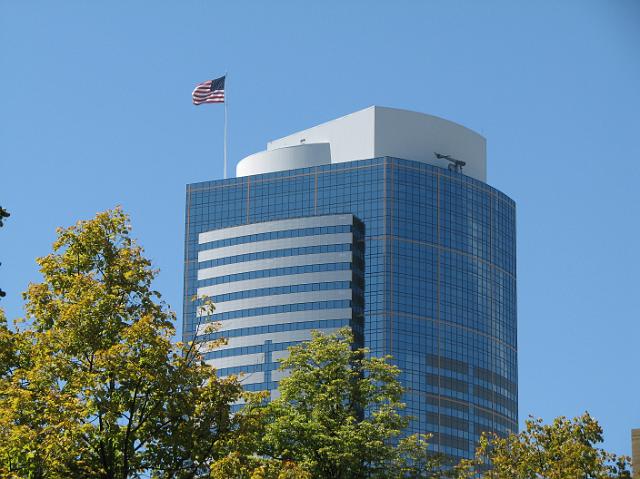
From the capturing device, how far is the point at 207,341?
202 feet

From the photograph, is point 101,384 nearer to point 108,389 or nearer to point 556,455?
point 108,389

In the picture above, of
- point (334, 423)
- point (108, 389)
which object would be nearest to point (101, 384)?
point (108, 389)

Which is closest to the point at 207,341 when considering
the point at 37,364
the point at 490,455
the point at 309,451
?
the point at 37,364

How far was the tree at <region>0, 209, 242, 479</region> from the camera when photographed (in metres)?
54.9

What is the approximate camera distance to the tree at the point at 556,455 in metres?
81.7

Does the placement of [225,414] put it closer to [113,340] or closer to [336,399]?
[113,340]

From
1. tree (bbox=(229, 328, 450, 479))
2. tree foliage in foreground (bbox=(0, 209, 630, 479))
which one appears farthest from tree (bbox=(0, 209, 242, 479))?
tree (bbox=(229, 328, 450, 479))

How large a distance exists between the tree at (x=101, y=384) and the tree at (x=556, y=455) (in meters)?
27.4

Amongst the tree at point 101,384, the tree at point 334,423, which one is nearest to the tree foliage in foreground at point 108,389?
the tree at point 101,384

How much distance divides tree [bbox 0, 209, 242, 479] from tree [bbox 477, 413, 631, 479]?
27.4 meters

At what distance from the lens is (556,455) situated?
84.3 meters

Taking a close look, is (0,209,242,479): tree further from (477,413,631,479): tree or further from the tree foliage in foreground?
(477,413,631,479): tree

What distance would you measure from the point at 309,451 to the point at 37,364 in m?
19.5

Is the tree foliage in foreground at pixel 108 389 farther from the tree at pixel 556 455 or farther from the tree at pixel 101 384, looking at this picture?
the tree at pixel 556 455
